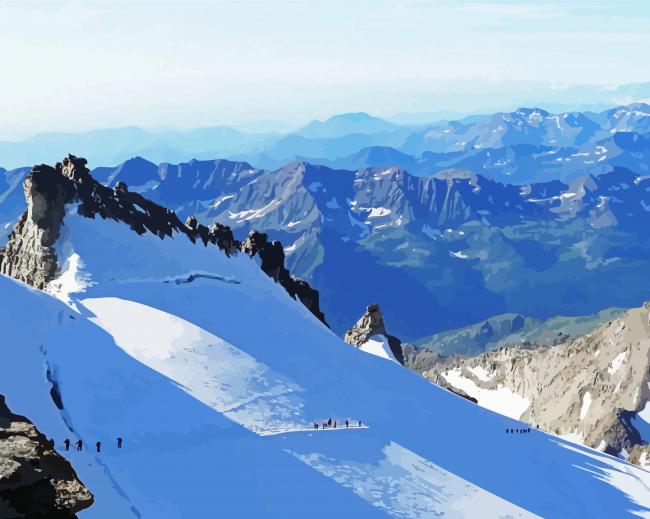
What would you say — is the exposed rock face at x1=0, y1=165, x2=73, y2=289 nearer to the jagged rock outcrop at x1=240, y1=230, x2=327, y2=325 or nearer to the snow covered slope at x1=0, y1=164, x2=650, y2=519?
the snow covered slope at x1=0, y1=164, x2=650, y2=519

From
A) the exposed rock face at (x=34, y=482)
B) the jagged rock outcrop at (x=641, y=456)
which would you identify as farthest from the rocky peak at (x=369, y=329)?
the exposed rock face at (x=34, y=482)

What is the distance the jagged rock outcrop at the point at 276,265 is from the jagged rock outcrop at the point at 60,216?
94.2 ft

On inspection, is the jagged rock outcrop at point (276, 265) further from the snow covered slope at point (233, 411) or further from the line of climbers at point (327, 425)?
the line of climbers at point (327, 425)

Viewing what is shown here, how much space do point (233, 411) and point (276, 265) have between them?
81192 mm

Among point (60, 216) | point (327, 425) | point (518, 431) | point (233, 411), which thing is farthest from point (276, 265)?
point (233, 411)

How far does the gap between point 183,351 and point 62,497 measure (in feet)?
189

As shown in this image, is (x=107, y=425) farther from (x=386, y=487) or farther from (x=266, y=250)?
(x=266, y=250)

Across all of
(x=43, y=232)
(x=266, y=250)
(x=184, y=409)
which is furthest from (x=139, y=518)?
(x=266, y=250)

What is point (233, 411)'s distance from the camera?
82.1 meters

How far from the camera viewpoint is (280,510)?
66.2 meters

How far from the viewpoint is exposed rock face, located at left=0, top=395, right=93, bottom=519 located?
3350cm

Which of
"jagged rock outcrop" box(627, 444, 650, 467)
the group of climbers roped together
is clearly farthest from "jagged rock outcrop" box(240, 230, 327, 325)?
"jagged rock outcrop" box(627, 444, 650, 467)

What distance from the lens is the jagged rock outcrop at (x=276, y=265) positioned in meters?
161

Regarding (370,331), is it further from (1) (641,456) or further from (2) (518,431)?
(2) (518,431)
